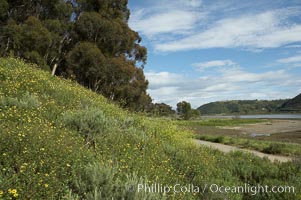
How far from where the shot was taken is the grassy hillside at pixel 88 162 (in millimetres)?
3873

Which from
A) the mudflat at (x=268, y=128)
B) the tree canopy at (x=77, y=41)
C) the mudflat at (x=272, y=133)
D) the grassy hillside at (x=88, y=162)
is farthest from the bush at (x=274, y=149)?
the mudflat at (x=268, y=128)

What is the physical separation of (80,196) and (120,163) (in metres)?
1.37

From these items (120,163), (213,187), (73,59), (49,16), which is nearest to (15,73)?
(120,163)

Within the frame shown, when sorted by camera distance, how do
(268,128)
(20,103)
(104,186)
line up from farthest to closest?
(268,128), (20,103), (104,186)

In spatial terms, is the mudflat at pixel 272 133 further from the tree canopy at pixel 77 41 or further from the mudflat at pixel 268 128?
the tree canopy at pixel 77 41

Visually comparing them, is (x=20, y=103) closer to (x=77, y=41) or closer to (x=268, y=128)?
(x=77, y=41)

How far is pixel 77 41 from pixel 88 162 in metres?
23.0

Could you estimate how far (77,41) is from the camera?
86.2ft

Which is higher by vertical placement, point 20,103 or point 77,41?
point 77,41

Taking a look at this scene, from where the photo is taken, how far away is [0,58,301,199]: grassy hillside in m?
3.87

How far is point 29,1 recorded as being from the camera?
78.9 ft

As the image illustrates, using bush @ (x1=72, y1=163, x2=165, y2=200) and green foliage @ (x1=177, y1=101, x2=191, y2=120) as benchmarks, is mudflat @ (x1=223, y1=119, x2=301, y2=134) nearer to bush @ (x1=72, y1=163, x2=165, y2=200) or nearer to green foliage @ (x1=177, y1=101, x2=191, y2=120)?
green foliage @ (x1=177, y1=101, x2=191, y2=120)

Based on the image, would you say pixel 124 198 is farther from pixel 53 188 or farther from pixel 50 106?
pixel 50 106

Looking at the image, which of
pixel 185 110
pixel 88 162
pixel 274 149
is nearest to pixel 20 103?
pixel 88 162
